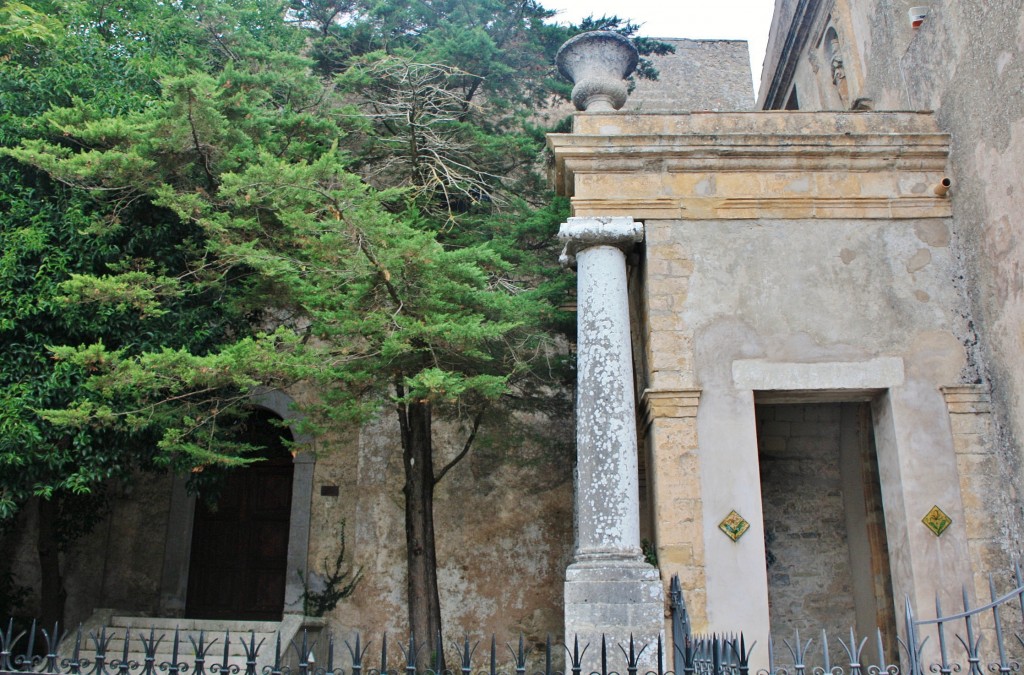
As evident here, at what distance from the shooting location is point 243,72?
29.3 ft

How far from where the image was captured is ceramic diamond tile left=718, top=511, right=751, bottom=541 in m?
6.83

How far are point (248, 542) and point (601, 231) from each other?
7.01 metres

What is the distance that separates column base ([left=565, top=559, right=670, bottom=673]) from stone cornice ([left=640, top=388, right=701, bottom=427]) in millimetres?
1242

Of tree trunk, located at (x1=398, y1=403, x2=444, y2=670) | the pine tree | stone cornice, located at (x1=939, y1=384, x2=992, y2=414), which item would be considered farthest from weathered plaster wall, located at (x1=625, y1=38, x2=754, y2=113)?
stone cornice, located at (x1=939, y1=384, x2=992, y2=414)

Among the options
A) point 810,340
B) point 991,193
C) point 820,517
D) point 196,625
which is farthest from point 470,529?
point 991,193

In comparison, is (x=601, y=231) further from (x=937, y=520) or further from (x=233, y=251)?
(x=937, y=520)

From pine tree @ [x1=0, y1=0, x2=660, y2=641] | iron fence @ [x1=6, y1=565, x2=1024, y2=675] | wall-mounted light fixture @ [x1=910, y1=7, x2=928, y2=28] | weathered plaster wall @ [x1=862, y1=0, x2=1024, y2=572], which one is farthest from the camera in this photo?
wall-mounted light fixture @ [x1=910, y1=7, x2=928, y2=28]

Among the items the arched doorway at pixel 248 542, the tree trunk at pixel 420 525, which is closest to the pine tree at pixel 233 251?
the tree trunk at pixel 420 525

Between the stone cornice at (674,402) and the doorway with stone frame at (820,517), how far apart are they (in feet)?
7.18

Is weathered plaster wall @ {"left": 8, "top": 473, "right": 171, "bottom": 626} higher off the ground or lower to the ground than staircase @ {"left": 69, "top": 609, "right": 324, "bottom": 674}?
higher

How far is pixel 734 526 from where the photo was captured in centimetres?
684

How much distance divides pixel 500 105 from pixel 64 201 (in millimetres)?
5516

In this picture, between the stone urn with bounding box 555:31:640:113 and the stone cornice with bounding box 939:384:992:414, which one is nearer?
the stone cornice with bounding box 939:384:992:414

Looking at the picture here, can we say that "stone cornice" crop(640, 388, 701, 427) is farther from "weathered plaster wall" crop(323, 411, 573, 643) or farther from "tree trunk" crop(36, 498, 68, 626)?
"tree trunk" crop(36, 498, 68, 626)
